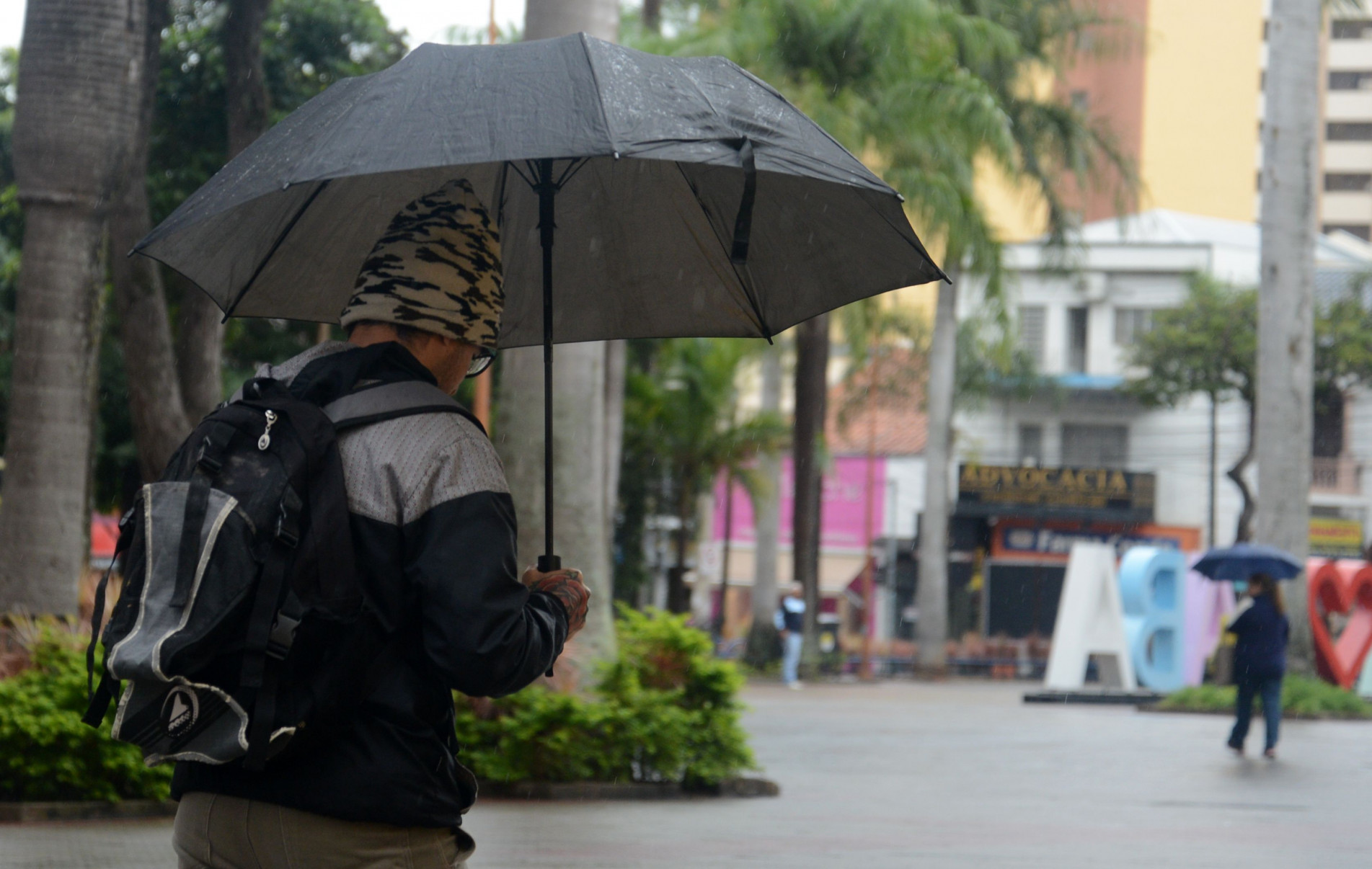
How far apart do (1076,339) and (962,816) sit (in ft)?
132

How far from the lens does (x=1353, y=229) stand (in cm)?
7719

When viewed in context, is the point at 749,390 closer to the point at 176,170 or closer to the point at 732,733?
the point at 176,170

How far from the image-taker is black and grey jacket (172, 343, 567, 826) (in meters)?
2.39

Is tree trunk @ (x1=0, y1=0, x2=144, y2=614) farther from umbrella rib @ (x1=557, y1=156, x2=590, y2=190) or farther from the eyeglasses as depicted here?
the eyeglasses

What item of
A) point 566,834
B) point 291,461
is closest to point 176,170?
point 566,834

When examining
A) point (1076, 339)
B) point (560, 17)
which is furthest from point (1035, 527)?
point (560, 17)

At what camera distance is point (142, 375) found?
38.4 ft

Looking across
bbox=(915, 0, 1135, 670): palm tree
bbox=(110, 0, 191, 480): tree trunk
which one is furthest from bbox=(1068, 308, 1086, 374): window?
bbox=(110, 0, 191, 480): tree trunk

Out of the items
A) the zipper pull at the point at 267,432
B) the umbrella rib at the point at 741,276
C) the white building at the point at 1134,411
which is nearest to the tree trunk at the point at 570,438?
the umbrella rib at the point at 741,276

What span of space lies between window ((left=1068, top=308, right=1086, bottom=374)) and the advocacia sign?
370 cm

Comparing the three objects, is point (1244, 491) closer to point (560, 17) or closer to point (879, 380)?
point (879, 380)

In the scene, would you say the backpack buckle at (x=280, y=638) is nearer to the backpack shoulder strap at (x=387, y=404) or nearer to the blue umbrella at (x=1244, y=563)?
the backpack shoulder strap at (x=387, y=404)

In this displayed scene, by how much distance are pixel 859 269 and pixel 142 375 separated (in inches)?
347

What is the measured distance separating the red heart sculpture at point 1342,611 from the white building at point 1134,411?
19.9 m
